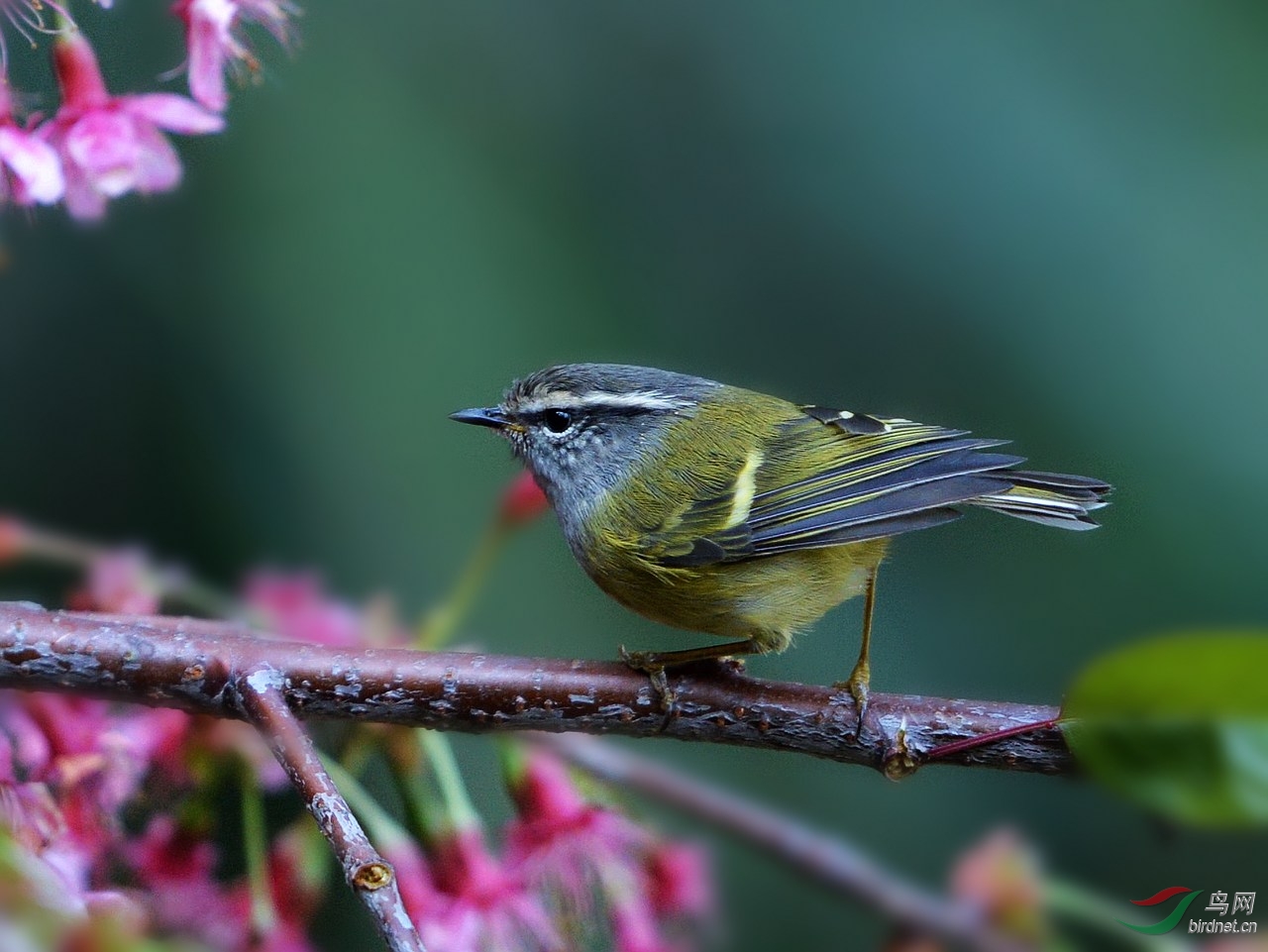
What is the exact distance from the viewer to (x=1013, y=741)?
819mm

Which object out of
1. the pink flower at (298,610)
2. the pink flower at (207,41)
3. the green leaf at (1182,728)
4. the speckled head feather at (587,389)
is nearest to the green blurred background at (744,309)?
the pink flower at (298,610)

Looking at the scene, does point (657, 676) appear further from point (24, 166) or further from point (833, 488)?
point (24, 166)

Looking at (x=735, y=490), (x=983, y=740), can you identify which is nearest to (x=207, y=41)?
(x=735, y=490)

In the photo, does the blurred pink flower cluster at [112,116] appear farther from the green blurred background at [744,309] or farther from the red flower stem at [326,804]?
the green blurred background at [744,309]

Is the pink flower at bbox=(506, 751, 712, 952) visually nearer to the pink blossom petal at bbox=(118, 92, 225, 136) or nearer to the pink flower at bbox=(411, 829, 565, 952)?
the pink flower at bbox=(411, 829, 565, 952)

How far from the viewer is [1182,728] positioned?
21.4 inches

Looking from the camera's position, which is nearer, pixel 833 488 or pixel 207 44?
pixel 207 44

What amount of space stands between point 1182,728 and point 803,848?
23.6 inches

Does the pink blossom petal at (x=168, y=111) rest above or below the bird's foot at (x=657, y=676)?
above

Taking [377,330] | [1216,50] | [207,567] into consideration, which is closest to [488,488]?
[377,330]

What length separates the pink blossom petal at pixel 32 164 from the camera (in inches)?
29.0

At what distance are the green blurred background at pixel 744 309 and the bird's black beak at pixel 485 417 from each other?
0.25 meters

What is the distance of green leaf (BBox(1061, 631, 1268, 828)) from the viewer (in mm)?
504

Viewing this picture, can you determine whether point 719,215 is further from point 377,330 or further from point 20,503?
point 20,503
